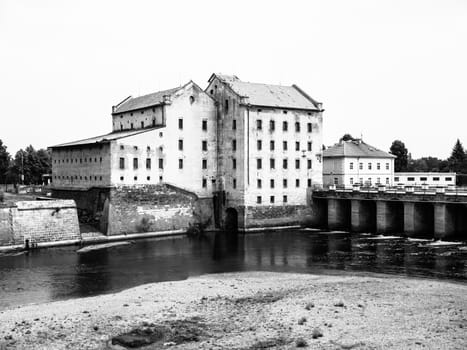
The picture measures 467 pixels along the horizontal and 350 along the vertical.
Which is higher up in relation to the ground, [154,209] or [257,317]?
[154,209]

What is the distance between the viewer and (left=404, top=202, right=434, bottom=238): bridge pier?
6638cm

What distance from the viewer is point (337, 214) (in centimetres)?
7781

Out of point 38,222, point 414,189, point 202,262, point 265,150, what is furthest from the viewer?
point 265,150

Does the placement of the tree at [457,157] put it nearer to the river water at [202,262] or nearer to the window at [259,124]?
the window at [259,124]

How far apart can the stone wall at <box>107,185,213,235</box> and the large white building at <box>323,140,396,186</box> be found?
81.8 feet

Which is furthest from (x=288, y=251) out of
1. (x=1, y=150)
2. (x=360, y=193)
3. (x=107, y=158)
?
(x=1, y=150)

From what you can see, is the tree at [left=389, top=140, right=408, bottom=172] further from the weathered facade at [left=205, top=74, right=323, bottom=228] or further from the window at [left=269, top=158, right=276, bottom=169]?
the window at [left=269, top=158, right=276, bottom=169]

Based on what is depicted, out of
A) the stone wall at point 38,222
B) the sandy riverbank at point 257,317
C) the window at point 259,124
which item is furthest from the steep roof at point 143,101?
the sandy riverbank at point 257,317

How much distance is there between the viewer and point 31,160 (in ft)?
407

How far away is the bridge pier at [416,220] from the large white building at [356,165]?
23984 mm

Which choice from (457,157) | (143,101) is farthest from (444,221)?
(457,157)

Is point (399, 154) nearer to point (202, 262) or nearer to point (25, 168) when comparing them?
point (25, 168)

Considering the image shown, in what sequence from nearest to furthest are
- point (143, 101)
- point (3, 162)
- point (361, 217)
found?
point (361, 217)
point (143, 101)
point (3, 162)

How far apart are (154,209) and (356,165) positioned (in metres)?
36.5
